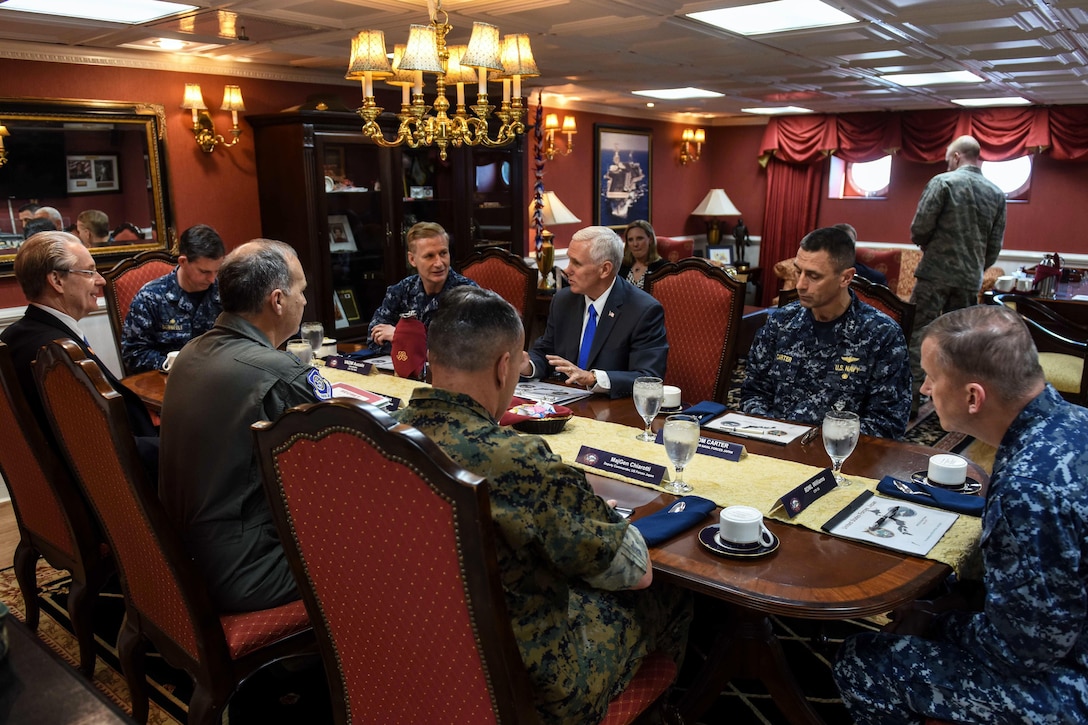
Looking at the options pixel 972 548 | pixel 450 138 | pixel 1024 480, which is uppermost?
pixel 450 138

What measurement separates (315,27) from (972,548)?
3.50m

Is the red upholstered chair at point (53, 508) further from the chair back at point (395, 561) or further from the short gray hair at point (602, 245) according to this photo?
the short gray hair at point (602, 245)

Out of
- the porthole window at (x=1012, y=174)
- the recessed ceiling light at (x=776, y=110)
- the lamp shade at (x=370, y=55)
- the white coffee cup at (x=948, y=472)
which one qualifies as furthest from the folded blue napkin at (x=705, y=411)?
the porthole window at (x=1012, y=174)

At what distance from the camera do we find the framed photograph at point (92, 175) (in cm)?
417

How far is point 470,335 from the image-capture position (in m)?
1.36

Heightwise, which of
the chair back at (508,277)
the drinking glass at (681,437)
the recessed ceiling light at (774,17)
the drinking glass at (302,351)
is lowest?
the drinking glass at (302,351)

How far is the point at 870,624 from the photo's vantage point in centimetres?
246

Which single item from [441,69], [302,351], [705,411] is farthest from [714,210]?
[705,411]

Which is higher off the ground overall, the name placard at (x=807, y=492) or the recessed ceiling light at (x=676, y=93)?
the recessed ceiling light at (x=676, y=93)

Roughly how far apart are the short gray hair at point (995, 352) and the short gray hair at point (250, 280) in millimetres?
1457

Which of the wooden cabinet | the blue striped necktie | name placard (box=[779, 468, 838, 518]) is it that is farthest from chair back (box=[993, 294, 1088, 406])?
the wooden cabinet

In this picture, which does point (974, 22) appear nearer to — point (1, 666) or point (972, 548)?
point (972, 548)

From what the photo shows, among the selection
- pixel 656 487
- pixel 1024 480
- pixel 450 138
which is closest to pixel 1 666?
pixel 656 487

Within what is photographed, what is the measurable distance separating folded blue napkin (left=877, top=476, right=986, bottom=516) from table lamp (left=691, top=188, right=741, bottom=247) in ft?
24.6
